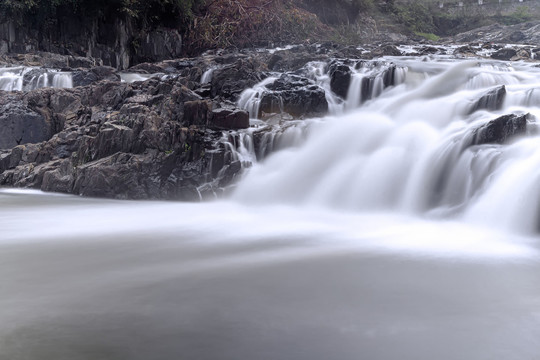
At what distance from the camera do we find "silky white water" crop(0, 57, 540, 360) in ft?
10.3

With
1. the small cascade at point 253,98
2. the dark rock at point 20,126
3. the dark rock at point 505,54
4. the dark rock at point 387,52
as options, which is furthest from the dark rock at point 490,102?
the dark rock at point 505,54

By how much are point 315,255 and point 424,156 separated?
12.5 ft

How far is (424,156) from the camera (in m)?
8.17

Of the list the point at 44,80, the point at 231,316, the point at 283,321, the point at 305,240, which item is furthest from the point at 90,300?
the point at 44,80

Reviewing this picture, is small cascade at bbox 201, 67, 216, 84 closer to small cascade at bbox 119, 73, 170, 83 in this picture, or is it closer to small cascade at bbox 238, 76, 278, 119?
small cascade at bbox 238, 76, 278, 119

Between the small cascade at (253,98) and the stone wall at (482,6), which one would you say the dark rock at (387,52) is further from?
the stone wall at (482,6)

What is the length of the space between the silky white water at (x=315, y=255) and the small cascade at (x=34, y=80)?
647 centimetres

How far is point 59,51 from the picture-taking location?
21656 mm

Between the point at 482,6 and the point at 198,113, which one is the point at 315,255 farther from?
the point at 482,6

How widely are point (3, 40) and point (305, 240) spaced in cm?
1960

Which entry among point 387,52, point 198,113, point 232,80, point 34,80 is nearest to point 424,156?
point 198,113

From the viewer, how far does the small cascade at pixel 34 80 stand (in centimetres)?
1527

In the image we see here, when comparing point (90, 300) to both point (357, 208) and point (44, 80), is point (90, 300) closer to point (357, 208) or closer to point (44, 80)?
point (357, 208)

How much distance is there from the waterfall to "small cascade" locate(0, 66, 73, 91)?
26.8 ft
